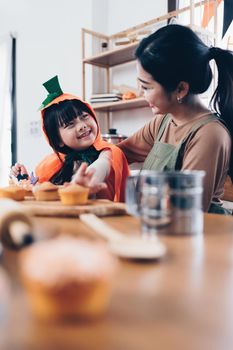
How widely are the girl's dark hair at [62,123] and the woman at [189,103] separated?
26cm

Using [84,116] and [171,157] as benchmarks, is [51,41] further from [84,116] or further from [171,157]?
[171,157]

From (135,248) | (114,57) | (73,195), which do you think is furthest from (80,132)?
(114,57)

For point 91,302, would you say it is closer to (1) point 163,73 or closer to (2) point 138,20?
(1) point 163,73

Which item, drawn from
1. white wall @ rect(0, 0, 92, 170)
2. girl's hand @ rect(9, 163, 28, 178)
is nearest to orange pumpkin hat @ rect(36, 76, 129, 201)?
girl's hand @ rect(9, 163, 28, 178)

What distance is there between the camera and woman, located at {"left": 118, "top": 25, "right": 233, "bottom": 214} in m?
1.13

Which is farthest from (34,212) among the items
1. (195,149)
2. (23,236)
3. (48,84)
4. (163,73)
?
(48,84)

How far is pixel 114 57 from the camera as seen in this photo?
301 cm

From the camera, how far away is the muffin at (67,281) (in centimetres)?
29

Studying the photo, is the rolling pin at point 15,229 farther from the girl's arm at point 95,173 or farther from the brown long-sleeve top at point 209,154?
the brown long-sleeve top at point 209,154

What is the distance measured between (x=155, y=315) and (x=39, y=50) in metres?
3.87

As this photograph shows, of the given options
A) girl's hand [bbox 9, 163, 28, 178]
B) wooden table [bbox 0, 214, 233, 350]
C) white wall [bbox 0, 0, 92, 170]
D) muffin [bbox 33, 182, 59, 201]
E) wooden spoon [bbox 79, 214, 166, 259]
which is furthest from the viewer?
white wall [bbox 0, 0, 92, 170]

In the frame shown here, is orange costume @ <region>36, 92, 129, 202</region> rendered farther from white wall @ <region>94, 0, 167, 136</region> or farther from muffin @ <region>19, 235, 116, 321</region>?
white wall @ <region>94, 0, 167, 136</region>

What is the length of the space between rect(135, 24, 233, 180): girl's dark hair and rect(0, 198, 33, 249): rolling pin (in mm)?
816

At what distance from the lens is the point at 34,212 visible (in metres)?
0.73
